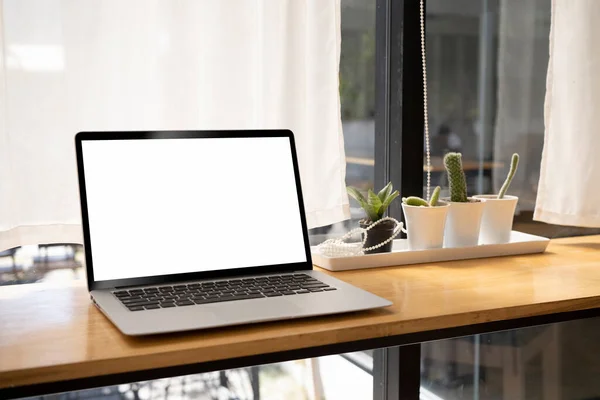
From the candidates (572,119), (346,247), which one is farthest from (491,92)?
(346,247)

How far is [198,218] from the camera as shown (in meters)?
1.25

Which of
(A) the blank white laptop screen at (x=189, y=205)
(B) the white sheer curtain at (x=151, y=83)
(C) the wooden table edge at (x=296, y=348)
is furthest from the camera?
(B) the white sheer curtain at (x=151, y=83)

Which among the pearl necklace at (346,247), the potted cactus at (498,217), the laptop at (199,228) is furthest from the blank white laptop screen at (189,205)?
the potted cactus at (498,217)

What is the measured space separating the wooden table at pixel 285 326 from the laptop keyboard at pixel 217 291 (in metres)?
0.06

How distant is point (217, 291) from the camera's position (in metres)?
1.16

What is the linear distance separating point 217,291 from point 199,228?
14 cm

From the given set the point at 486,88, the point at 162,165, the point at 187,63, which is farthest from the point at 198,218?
the point at 486,88

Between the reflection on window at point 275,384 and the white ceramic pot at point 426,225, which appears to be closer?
the white ceramic pot at point 426,225

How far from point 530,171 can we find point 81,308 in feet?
4.36

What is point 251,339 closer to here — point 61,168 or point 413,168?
point 61,168

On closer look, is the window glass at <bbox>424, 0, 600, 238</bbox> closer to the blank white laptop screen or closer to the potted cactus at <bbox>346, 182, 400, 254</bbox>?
the potted cactus at <bbox>346, 182, 400, 254</bbox>

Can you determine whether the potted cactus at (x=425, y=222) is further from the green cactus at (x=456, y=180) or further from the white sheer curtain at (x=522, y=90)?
the white sheer curtain at (x=522, y=90)

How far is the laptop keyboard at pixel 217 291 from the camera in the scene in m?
1.09

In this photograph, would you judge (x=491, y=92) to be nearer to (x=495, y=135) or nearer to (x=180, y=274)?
(x=495, y=135)
